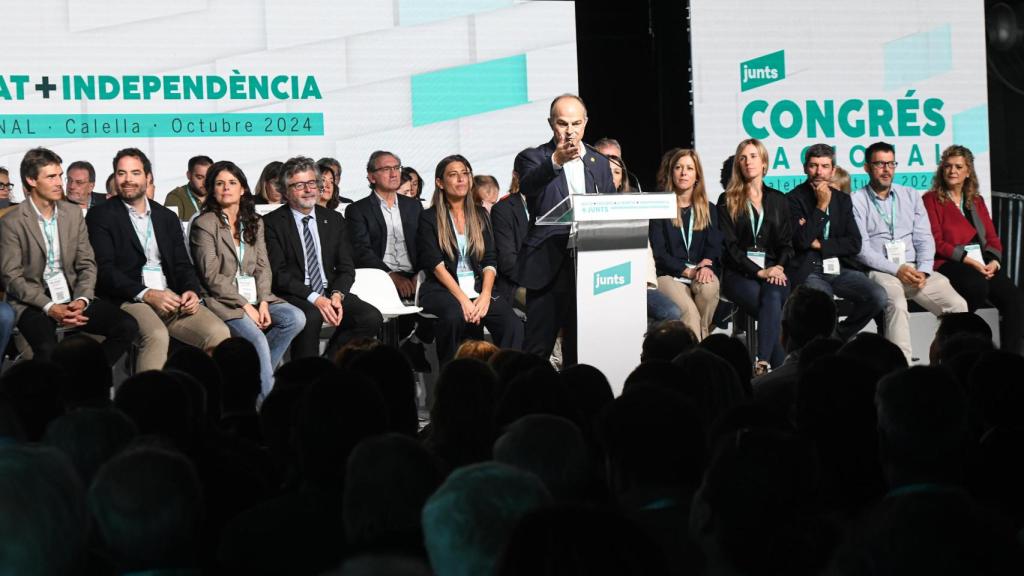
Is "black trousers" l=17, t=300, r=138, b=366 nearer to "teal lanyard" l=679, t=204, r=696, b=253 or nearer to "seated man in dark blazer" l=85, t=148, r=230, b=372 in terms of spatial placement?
"seated man in dark blazer" l=85, t=148, r=230, b=372

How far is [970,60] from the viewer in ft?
27.9

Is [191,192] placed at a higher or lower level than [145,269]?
higher

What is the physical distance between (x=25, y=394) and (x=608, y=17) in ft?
20.2

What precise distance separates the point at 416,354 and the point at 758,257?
6.09 ft

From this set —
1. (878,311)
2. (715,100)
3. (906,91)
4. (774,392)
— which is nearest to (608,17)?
(715,100)

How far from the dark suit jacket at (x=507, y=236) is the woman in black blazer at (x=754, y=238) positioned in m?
1.12

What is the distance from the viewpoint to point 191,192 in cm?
704

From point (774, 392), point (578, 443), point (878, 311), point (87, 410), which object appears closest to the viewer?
point (578, 443)

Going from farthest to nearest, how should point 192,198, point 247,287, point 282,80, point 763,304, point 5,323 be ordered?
point 282,80 → point 192,198 → point 763,304 → point 247,287 → point 5,323

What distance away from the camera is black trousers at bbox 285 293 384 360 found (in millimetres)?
5781

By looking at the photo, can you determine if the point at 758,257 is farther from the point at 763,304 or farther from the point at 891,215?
the point at 891,215

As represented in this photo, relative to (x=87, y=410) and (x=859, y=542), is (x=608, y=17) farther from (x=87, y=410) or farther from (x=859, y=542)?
(x=859, y=542)

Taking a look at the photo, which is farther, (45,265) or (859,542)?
(45,265)

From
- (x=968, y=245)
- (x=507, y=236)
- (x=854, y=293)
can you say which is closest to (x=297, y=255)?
(x=507, y=236)
